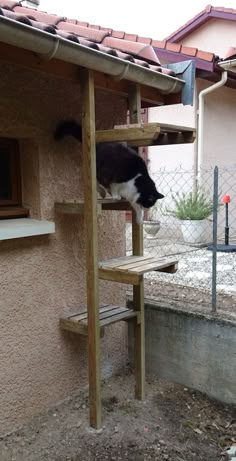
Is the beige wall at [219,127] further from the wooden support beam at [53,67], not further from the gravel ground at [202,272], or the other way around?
the wooden support beam at [53,67]

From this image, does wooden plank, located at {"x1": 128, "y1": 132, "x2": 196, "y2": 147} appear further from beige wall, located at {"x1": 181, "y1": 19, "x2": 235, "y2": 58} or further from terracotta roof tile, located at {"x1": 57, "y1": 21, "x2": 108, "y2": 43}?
beige wall, located at {"x1": 181, "y1": 19, "x2": 235, "y2": 58}

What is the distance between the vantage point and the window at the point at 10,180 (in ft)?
8.51

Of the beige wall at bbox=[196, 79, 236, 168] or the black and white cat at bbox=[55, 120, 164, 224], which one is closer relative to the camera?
the black and white cat at bbox=[55, 120, 164, 224]

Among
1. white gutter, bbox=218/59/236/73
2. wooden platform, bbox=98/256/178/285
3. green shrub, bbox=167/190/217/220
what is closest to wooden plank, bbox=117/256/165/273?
wooden platform, bbox=98/256/178/285

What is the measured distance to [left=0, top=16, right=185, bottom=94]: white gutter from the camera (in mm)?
1696

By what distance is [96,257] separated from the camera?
243cm

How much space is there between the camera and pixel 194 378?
3.03 metres

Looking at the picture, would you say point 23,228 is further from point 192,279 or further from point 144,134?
point 192,279

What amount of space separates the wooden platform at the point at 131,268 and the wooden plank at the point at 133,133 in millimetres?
773

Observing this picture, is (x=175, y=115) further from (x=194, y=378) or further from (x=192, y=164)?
(x=194, y=378)

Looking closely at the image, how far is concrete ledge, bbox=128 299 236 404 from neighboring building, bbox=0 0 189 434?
0.61 m

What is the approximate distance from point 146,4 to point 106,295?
17162mm

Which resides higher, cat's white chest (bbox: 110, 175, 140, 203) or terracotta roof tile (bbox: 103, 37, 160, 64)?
terracotta roof tile (bbox: 103, 37, 160, 64)

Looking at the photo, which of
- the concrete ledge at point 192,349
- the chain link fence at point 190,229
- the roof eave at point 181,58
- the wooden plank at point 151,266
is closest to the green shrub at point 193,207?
the chain link fence at point 190,229
